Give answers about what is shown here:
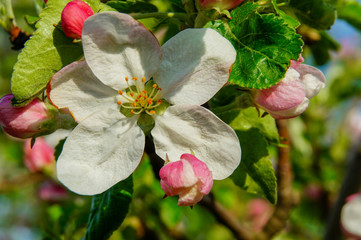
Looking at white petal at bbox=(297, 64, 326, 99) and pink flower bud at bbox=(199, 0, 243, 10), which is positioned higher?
pink flower bud at bbox=(199, 0, 243, 10)

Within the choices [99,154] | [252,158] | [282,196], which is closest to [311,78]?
[252,158]

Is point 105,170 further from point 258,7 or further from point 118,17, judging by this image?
point 258,7

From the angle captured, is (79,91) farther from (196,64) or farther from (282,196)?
(282,196)

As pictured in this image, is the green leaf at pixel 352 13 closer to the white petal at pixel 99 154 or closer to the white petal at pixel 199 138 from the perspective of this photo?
the white petal at pixel 199 138

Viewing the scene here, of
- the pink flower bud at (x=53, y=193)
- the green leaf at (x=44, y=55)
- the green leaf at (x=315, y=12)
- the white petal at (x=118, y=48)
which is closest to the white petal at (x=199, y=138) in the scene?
the white petal at (x=118, y=48)

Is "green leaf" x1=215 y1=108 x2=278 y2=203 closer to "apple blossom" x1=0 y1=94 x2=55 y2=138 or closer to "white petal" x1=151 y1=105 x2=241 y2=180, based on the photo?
"white petal" x1=151 y1=105 x2=241 y2=180

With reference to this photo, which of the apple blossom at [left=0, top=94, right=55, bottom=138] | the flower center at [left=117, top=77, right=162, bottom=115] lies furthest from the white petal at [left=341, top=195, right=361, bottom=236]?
the apple blossom at [left=0, top=94, right=55, bottom=138]
